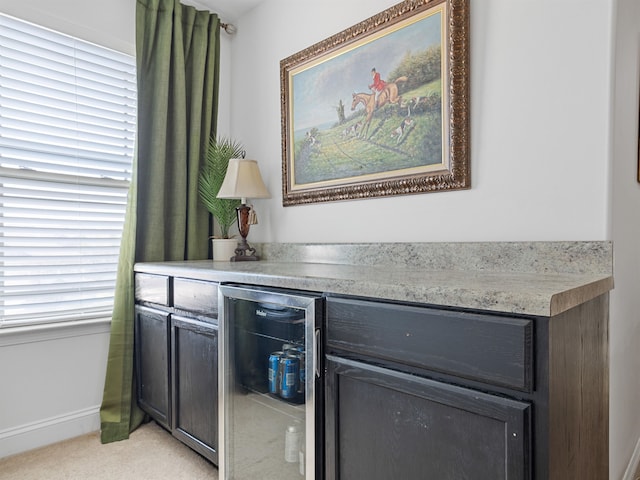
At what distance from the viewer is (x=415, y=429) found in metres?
1.02

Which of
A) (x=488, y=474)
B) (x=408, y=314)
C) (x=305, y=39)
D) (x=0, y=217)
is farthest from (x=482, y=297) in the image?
(x=0, y=217)

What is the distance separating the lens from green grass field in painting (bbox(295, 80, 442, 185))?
5.46ft

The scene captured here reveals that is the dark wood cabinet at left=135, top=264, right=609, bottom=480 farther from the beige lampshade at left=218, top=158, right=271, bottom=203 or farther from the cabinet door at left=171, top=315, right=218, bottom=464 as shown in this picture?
the beige lampshade at left=218, top=158, right=271, bottom=203

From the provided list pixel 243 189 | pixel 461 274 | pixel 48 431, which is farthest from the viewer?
pixel 243 189

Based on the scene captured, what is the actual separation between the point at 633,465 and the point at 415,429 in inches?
50.3

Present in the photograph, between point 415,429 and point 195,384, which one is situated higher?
point 415,429

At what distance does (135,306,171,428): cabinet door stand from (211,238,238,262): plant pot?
471mm

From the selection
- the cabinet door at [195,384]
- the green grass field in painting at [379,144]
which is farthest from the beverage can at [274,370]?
the green grass field in painting at [379,144]

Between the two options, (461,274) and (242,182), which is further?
(242,182)

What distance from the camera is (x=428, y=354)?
979mm

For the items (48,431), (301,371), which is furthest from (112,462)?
(301,371)

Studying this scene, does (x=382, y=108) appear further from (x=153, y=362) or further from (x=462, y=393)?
(x=153, y=362)

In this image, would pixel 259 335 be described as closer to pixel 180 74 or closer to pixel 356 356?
pixel 356 356

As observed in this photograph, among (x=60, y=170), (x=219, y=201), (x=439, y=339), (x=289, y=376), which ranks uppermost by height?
(x=60, y=170)
